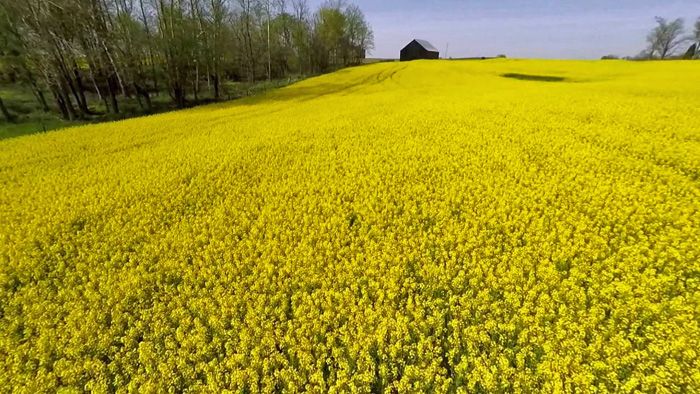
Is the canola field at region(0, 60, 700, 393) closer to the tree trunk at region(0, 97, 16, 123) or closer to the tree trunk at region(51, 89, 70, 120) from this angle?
the tree trunk at region(51, 89, 70, 120)

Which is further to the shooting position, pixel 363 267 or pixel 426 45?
pixel 426 45

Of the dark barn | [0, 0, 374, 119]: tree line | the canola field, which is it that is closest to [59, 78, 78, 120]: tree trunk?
[0, 0, 374, 119]: tree line

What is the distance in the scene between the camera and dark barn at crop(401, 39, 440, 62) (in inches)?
2712

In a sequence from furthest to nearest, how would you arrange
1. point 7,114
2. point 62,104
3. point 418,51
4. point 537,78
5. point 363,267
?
1. point 418,51
2. point 537,78
3. point 62,104
4. point 7,114
5. point 363,267

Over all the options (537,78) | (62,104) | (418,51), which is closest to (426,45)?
(418,51)

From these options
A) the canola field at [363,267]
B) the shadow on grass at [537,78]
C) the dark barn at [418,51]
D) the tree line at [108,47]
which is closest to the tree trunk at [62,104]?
the tree line at [108,47]

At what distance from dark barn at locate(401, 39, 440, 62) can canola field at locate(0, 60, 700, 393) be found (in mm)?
63723

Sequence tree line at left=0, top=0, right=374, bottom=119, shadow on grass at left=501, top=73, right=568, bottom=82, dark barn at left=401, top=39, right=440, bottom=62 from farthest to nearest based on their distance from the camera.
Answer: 1. dark barn at left=401, top=39, right=440, bottom=62
2. shadow on grass at left=501, top=73, right=568, bottom=82
3. tree line at left=0, top=0, right=374, bottom=119

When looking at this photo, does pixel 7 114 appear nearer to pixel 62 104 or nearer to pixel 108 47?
pixel 62 104

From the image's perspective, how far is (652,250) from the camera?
557 centimetres

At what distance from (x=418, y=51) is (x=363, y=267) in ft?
237

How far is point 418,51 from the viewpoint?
69.3 meters

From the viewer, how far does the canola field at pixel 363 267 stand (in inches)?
165

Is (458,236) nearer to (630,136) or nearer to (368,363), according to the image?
(368,363)
